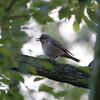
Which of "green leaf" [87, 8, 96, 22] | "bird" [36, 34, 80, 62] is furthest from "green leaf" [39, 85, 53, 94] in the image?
"bird" [36, 34, 80, 62]

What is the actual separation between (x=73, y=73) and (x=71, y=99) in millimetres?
1100

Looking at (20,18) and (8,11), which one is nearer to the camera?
(8,11)

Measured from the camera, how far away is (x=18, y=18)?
4.03m

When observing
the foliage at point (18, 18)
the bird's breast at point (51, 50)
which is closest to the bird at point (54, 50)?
the bird's breast at point (51, 50)

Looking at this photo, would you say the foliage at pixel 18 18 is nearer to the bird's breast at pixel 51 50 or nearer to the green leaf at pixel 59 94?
the green leaf at pixel 59 94

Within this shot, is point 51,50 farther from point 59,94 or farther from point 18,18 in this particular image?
point 18,18

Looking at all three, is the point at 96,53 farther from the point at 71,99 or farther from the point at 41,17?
the point at 71,99

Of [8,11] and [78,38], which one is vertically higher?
[8,11]

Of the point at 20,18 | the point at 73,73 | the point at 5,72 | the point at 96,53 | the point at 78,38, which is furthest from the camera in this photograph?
the point at 78,38

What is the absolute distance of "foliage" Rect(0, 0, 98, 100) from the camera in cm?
376

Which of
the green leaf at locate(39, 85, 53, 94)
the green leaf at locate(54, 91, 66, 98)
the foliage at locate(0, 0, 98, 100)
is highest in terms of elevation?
the foliage at locate(0, 0, 98, 100)

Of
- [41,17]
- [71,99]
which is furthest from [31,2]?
[71,99]

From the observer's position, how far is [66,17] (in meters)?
4.22

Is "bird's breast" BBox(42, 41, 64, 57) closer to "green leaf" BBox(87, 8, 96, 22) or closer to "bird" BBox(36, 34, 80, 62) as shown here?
"bird" BBox(36, 34, 80, 62)
